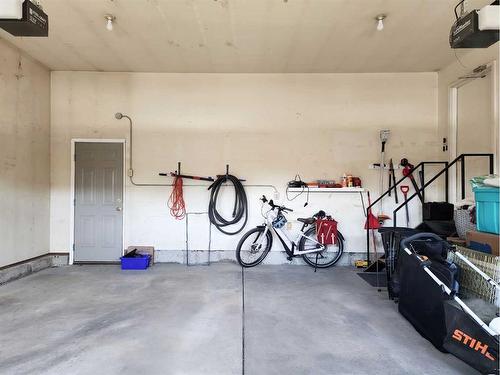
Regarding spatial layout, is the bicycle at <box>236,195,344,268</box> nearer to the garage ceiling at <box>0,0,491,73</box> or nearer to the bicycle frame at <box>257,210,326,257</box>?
the bicycle frame at <box>257,210,326,257</box>

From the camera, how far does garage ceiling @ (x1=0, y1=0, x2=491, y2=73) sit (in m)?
3.29

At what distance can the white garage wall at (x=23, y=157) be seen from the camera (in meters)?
4.08

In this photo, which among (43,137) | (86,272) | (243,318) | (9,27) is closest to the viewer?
(9,27)

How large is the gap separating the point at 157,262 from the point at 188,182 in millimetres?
1455

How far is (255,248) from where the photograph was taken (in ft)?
15.9

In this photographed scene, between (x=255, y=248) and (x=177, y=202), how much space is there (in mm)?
1529

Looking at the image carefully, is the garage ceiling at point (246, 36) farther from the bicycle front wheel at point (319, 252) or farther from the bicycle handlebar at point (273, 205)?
the bicycle front wheel at point (319, 252)

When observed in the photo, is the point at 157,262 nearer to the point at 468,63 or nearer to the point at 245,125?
the point at 245,125

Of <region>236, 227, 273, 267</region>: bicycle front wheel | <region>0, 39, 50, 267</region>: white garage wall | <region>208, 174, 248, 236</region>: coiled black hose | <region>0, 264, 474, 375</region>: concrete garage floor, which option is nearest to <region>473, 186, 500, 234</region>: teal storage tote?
<region>0, 264, 474, 375</region>: concrete garage floor

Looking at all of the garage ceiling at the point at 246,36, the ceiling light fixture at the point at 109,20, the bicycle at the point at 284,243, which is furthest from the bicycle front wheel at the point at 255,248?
the ceiling light fixture at the point at 109,20

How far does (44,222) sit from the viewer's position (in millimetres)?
4891

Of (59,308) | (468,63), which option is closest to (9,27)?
(59,308)

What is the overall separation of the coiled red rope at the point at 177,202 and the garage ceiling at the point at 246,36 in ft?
6.41

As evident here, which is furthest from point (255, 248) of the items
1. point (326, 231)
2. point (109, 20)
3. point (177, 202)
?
point (109, 20)
